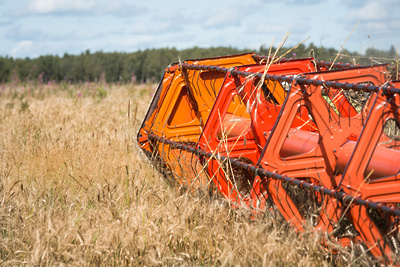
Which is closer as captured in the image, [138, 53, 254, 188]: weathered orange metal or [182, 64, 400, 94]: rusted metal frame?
[182, 64, 400, 94]: rusted metal frame

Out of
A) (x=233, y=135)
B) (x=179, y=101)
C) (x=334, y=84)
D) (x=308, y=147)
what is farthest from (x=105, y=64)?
(x=334, y=84)

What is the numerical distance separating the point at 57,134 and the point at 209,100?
2.49 metres

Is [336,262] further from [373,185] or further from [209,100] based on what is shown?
[209,100]

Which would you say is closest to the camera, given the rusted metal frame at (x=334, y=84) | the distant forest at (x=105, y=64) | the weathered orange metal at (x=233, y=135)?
the rusted metal frame at (x=334, y=84)

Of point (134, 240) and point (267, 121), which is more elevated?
point (267, 121)

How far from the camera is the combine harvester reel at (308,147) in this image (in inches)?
101

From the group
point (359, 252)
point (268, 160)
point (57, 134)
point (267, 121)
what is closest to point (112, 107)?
point (57, 134)

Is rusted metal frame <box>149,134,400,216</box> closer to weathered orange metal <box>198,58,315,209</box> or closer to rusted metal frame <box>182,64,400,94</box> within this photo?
weathered orange metal <box>198,58,315,209</box>

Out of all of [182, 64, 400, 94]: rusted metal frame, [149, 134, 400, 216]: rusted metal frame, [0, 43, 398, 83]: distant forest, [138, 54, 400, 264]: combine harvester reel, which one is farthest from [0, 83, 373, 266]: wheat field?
[0, 43, 398, 83]: distant forest

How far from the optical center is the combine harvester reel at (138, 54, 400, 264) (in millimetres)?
2561

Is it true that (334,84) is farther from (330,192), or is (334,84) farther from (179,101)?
(179,101)

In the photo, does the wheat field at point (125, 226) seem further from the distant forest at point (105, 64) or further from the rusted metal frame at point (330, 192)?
the distant forest at point (105, 64)

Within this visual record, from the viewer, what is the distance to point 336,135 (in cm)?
304

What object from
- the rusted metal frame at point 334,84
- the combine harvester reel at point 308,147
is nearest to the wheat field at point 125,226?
the combine harvester reel at point 308,147
